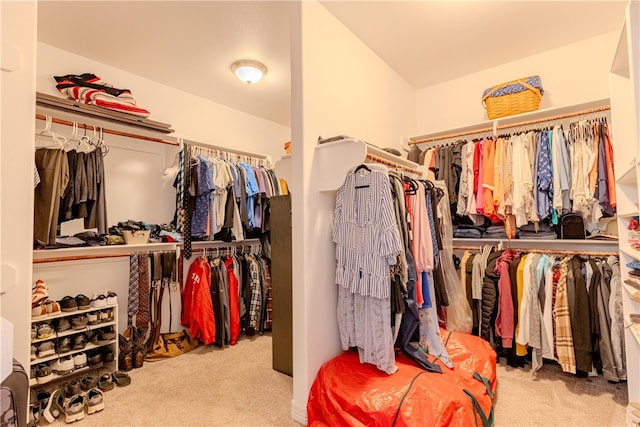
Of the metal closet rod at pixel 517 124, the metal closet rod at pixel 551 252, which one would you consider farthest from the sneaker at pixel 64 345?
the metal closet rod at pixel 517 124

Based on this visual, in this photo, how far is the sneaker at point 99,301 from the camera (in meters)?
2.50

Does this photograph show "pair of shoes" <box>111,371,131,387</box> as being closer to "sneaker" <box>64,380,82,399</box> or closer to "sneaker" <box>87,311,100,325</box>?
"sneaker" <box>64,380,82,399</box>

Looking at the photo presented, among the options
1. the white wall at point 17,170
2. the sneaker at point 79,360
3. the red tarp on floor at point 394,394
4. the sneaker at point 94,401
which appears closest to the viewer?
the white wall at point 17,170

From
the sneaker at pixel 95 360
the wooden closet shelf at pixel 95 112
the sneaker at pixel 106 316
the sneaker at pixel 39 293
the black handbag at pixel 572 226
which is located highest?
the wooden closet shelf at pixel 95 112

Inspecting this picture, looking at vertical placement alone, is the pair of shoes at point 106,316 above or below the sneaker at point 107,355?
above

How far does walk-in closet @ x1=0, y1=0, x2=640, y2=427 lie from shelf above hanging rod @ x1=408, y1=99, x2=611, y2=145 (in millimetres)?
21

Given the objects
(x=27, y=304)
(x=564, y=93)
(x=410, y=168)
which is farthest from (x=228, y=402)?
(x=564, y=93)

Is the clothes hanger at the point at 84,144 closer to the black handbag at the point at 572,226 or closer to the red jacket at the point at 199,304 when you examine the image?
the red jacket at the point at 199,304

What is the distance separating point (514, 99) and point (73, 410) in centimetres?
390

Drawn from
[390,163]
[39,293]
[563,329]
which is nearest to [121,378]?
[39,293]

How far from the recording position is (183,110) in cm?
352

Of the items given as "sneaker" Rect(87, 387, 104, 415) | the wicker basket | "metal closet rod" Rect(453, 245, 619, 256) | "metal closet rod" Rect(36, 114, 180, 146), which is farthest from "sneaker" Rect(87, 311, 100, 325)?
the wicker basket

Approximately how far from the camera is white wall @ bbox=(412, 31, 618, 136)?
104 inches

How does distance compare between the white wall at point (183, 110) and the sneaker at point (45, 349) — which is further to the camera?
the white wall at point (183, 110)
